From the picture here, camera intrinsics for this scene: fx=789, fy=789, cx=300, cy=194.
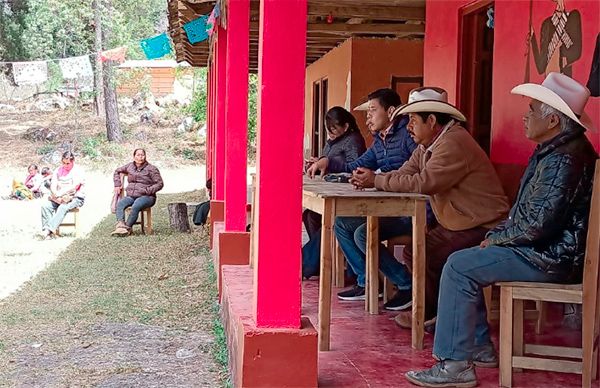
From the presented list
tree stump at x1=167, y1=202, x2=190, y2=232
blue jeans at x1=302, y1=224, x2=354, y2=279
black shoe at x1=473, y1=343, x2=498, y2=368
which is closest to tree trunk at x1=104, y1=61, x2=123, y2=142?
tree stump at x1=167, y1=202, x2=190, y2=232

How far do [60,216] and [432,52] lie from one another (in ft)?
21.1

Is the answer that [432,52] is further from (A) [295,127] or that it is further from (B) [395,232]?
(A) [295,127]

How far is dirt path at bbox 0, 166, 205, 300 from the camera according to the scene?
8.77m

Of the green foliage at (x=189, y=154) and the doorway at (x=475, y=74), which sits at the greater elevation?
the doorway at (x=475, y=74)

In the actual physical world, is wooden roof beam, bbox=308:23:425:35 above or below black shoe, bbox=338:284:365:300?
above

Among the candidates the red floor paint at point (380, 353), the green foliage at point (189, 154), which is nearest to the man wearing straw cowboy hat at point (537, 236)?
the red floor paint at point (380, 353)

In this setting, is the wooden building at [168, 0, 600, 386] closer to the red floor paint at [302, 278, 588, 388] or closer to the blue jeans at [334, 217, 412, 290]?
the red floor paint at [302, 278, 588, 388]

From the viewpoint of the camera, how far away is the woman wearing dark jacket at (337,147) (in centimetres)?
611

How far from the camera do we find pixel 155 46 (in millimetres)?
15508

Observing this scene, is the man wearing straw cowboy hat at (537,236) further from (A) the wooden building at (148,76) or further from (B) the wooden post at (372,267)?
(A) the wooden building at (148,76)

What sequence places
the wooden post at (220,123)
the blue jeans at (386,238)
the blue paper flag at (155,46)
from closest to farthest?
the blue jeans at (386,238)
the wooden post at (220,123)
the blue paper flag at (155,46)

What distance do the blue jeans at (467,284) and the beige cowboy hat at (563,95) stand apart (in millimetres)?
659

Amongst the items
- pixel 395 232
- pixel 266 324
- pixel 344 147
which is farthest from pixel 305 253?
pixel 266 324

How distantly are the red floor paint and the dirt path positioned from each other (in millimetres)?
4010
